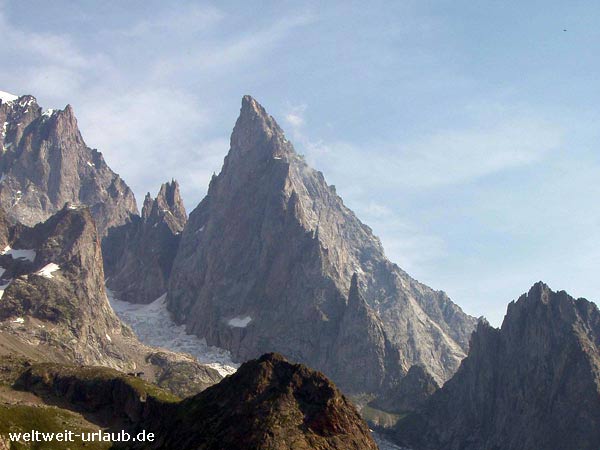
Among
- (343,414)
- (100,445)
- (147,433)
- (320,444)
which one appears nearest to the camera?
(320,444)

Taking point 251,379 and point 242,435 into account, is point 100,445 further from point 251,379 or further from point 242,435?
point 242,435

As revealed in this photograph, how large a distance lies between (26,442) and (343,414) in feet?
275

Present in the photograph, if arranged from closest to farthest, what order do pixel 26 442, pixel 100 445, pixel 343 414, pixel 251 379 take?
pixel 343 414
pixel 251 379
pixel 26 442
pixel 100 445

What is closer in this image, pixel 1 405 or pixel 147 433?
pixel 147 433

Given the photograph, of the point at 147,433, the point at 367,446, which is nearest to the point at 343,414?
the point at 367,446

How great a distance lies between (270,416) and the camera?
Answer: 123375 mm

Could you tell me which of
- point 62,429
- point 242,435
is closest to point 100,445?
point 62,429

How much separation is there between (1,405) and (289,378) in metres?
99.5

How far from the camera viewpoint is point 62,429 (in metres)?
195

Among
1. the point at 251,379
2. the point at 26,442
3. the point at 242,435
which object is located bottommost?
the point at 26,442

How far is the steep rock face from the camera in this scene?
Result: 119 meters

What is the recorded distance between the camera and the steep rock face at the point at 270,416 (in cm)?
11938

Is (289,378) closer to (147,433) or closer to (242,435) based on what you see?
(242,435)

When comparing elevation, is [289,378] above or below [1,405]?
above
